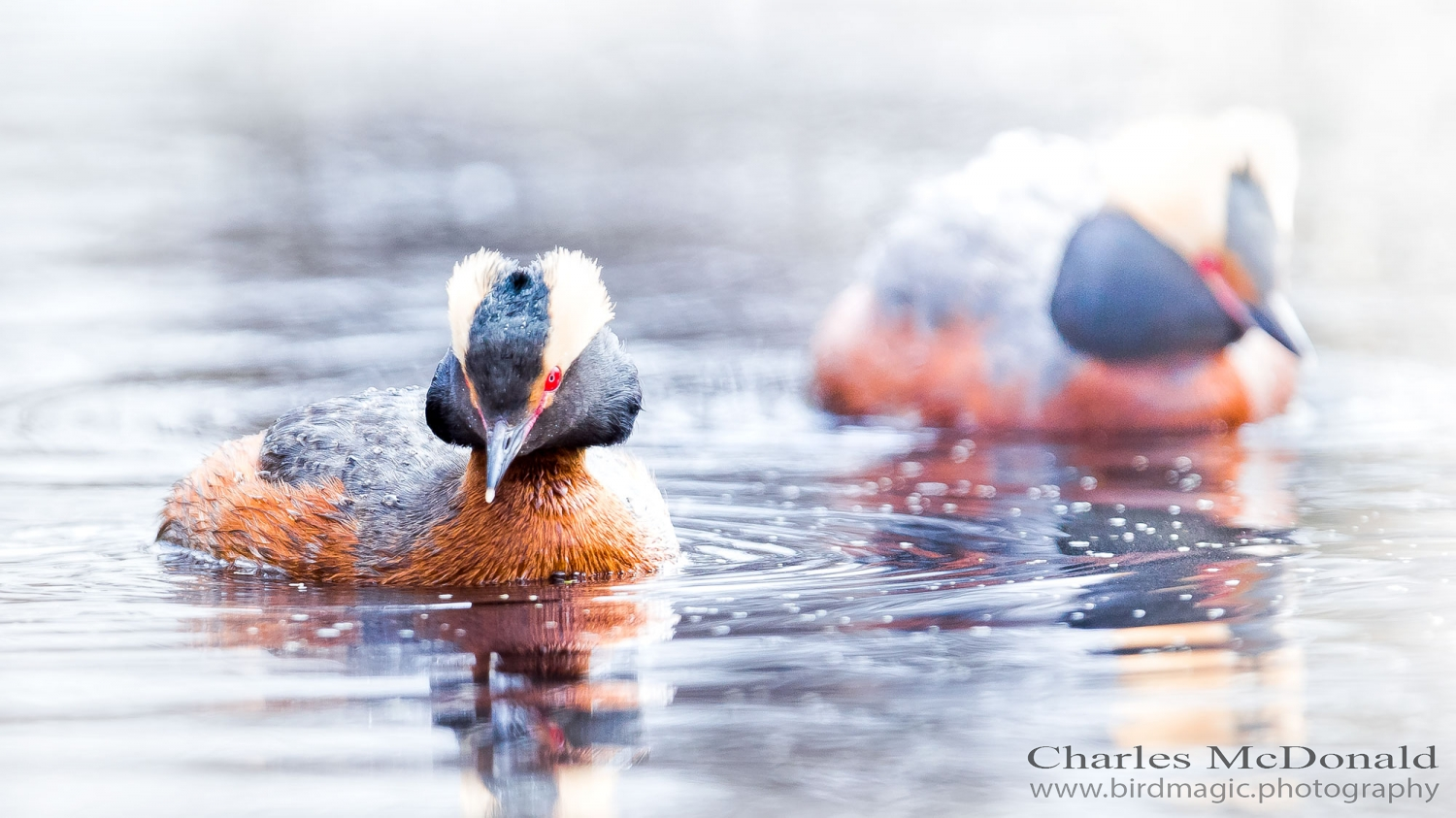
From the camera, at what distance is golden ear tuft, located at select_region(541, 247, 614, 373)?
21.5 ft

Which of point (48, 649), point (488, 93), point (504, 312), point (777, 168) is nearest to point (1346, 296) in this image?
point (777, 168)

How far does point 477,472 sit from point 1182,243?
4534 millimetres

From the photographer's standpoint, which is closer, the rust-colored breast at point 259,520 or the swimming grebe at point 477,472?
the swimming grebe at point 477,472

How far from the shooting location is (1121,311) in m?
10.2

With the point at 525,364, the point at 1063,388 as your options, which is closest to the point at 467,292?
the point at 525,364

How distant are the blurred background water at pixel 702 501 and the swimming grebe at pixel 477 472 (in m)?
0.20

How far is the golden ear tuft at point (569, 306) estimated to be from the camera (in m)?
6.54

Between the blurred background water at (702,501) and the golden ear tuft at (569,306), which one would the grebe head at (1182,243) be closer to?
the blurred background water at (702,501)

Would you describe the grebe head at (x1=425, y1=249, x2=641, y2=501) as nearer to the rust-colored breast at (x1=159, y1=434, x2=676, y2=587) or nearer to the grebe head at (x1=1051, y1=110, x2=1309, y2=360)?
the rust-colored breast at (x1=159, y1=434, x2=676, y2=587)

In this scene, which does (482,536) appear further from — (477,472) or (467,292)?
(467,292)

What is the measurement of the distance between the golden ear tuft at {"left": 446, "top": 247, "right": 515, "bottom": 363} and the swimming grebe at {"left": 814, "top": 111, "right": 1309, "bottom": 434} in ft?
13.5

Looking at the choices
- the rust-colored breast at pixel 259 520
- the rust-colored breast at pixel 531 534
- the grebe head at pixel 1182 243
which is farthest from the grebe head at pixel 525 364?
the grebe head at pixel 1182 243

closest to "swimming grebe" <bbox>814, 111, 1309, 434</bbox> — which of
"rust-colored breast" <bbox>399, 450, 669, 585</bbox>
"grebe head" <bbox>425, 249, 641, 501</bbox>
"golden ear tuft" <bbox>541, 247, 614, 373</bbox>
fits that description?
"rust-colored breast" <bbox>399, 450, 669, 585</bbox>

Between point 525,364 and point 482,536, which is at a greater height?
point 525,364
